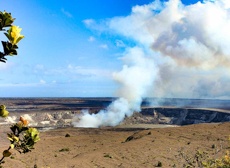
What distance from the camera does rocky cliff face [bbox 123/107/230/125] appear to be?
357 feet

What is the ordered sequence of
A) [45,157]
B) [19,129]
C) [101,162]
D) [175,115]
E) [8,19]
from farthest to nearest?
[175,115] < [45,157] < [101,162] < [19,129] < [8,19]

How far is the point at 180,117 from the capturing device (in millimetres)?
119562

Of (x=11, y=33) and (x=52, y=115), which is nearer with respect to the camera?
(x=11, y=33)

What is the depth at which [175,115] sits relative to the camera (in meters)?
123

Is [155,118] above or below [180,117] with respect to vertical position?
below

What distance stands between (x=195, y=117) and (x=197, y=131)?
6975 cm

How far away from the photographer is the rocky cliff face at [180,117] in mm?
108750

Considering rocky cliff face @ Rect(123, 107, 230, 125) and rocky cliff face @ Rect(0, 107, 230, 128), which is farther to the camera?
rocky cliff face @ Rect(123, 107, 230, 125)

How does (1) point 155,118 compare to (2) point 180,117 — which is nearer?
(1) point 155,118

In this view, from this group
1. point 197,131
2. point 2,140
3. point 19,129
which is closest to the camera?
point 19,129


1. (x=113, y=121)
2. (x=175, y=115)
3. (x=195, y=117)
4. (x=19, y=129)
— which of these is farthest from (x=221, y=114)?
(x=19, y=129)

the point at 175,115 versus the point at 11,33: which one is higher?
the point at 11,33

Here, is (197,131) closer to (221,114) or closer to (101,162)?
(101,162)

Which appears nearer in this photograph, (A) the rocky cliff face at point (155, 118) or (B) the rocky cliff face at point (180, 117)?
(A) the rocky cliff face at point (155, 118)
